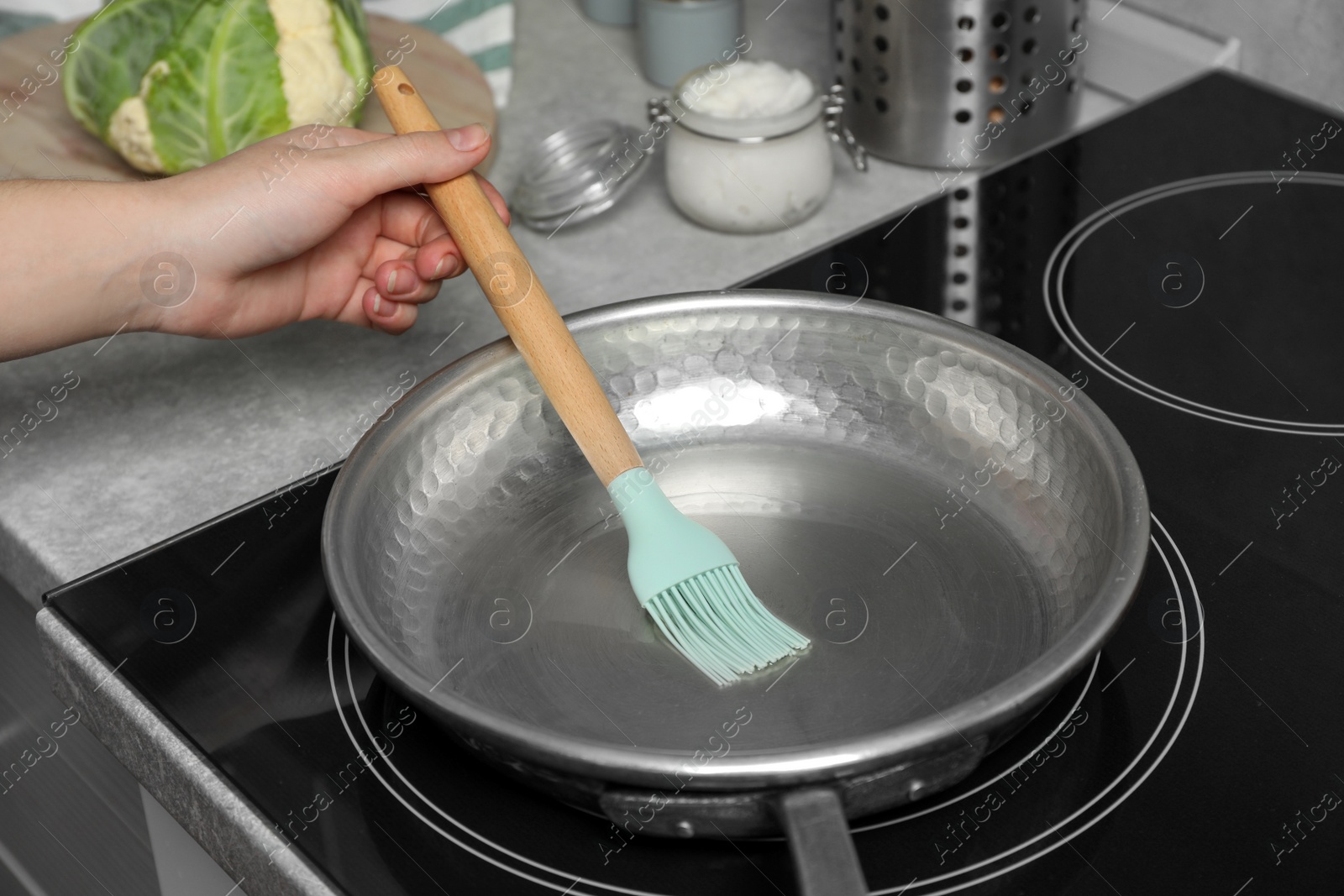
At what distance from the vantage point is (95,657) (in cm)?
60

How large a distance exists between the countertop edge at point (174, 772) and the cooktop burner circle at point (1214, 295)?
0.50m

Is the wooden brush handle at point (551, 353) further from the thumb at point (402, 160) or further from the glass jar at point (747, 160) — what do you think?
the glass jar at point (747, 160)

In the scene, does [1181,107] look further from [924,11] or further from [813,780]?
[813,780]

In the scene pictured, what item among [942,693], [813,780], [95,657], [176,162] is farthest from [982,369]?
[176,162]

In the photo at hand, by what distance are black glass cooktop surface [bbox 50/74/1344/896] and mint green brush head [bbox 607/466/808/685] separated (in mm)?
87

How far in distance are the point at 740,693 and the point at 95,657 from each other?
0.30 meters

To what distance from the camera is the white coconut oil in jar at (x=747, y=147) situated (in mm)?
859

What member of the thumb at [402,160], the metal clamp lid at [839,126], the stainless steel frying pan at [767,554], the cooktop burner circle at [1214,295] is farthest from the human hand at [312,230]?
the cooktop burner circle at [1214,295]

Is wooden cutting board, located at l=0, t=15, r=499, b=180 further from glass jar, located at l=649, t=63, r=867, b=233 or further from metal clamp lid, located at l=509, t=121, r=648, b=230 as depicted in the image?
glass jar, located at l=649, t=63, r=867, b=233

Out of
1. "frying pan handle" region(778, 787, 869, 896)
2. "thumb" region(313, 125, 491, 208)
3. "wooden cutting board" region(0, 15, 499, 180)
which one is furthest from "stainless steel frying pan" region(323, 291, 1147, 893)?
"wooden cutting board" region(0, 15, 499, 180)

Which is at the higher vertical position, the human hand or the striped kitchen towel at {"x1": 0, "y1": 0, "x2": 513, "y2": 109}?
the human hand

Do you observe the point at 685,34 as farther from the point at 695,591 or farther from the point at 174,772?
the point at 174,772

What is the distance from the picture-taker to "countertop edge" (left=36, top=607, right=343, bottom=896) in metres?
0.51

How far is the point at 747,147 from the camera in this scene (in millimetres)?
859
